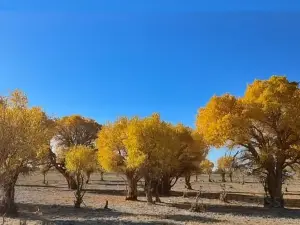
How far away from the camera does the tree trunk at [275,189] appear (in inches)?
1834

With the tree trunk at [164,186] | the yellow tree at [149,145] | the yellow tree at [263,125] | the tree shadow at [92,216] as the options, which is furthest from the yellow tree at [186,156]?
the tree shadow at [92,216]

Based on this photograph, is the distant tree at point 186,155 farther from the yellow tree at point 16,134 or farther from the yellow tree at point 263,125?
the yellow tree at point 16,134

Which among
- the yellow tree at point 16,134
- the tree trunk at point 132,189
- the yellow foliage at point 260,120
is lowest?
the tree trunk at point 132,189

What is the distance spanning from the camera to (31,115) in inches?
1072

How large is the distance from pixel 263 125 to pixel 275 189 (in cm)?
730

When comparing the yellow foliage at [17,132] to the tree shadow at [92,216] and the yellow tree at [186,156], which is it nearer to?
the tree shadow at [92,216]

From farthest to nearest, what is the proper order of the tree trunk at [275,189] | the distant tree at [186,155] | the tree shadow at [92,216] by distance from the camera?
the distant tree at [186,155], the tree trunk at [275,189], the tree shadow at [92,216]

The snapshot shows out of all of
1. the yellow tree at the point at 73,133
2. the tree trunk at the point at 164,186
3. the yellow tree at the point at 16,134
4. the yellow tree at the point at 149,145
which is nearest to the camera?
the yellow tree at the point at 16,134

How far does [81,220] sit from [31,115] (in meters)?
9.08

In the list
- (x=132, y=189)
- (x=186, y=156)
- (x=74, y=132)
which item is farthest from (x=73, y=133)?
(x=132, y=189)

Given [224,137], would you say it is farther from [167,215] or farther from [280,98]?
[167,215]

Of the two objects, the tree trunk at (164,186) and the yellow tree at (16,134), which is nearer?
the yellow tree at (16,134)

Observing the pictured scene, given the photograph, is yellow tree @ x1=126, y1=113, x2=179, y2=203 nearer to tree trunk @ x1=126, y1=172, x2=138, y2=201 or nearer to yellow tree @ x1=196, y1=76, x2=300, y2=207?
yellow tree @ x1=196, y1=76, x2=300, y2=207

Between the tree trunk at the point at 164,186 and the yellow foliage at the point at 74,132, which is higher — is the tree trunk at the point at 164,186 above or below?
below
